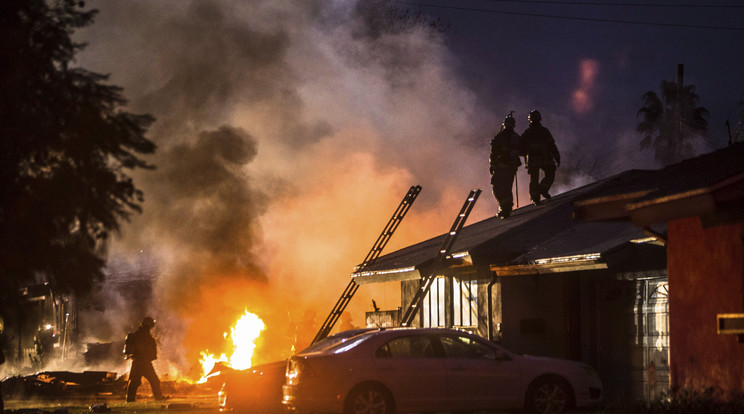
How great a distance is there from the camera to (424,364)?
14.1 meters

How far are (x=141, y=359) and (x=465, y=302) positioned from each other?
732 cm

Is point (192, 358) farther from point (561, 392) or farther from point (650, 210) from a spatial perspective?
point (650, 210)

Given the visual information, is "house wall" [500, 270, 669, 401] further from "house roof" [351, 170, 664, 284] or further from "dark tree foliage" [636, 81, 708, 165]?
"dark tree foliage" [636, 81, 708, 165]

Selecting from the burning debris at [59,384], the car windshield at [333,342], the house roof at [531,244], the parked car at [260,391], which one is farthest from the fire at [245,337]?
the car windshield at [333,342]

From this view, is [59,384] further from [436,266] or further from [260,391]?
[436,266]

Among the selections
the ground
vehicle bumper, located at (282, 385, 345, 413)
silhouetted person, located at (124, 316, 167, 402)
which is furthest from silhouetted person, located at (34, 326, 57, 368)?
vehicle bumper, located at (282, 385, 345, 413)

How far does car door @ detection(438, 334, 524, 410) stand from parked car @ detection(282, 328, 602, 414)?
0.05ft

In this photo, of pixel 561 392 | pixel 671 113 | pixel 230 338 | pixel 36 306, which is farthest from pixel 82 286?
pixel 671 113

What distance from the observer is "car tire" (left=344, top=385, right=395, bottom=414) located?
13.5m

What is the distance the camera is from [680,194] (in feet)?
37.5

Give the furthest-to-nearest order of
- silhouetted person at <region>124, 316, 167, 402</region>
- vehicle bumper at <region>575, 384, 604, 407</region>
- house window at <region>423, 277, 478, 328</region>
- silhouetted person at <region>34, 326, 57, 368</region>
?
silhouetted person at <region>34, 326, 57, 368</region> → silhouetted person at <region>124, 316, 167, 402</region> → house window at <region>423, 277, 478, 328</region> → vehicle bumper at <region>575, 384, 604, 407</region>

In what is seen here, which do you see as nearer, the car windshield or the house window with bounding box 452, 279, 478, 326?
the car windshield

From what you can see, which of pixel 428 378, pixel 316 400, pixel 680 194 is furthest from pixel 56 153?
pixel 680 194

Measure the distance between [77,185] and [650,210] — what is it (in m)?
7.15
